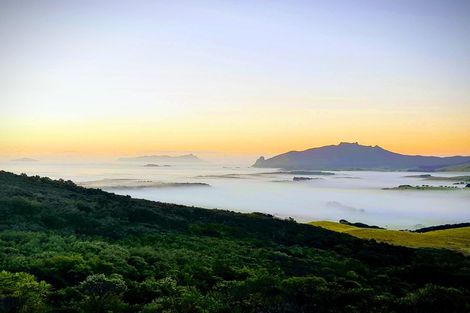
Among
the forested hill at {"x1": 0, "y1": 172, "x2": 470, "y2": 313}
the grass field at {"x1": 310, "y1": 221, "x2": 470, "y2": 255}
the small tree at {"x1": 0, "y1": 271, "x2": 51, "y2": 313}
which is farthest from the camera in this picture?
the grass field at {"x1": 310, "y1": 221, "x2": 470, "y2": 255}

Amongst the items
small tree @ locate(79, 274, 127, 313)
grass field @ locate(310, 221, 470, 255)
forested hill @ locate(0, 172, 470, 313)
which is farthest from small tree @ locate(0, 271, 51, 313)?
grass field @ locate(310, 221, 470, 255)

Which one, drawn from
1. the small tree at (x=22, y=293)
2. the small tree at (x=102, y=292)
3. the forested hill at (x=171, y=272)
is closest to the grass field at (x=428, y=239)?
the forested hill at (x=171, y=272)

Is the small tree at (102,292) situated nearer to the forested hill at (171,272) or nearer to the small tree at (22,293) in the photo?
the forested hill at (171,272)

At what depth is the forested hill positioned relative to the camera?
1800cm

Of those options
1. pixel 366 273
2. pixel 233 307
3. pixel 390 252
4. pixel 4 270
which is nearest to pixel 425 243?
pixel 390 252

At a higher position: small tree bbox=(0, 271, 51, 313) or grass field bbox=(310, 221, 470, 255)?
small tree bbox=(0, 271, 51, 313)

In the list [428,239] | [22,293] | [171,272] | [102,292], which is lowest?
[428,239]

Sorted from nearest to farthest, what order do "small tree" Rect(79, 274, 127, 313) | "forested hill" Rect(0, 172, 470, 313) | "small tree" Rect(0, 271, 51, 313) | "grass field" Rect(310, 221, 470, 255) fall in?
"small tree" Rect(0, 271, 51, 313)
"small tree" Rect(79, 274, 127, 313)
"forested hill" Rect(0, 172, 470, 313)
"grass field" Rect(310, 221, 470, 255)

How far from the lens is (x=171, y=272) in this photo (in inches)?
950

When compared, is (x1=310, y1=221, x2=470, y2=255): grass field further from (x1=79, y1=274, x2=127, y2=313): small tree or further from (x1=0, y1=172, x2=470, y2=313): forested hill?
(x1=79, y1=274, x2=127, y2=313): small tree

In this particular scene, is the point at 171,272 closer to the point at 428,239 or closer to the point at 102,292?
the point at 102,292

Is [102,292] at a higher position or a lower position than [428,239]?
higher

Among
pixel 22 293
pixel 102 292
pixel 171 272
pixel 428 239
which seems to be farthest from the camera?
pixel 428 239

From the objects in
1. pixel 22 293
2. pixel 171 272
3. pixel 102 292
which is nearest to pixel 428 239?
pixel 171 272
